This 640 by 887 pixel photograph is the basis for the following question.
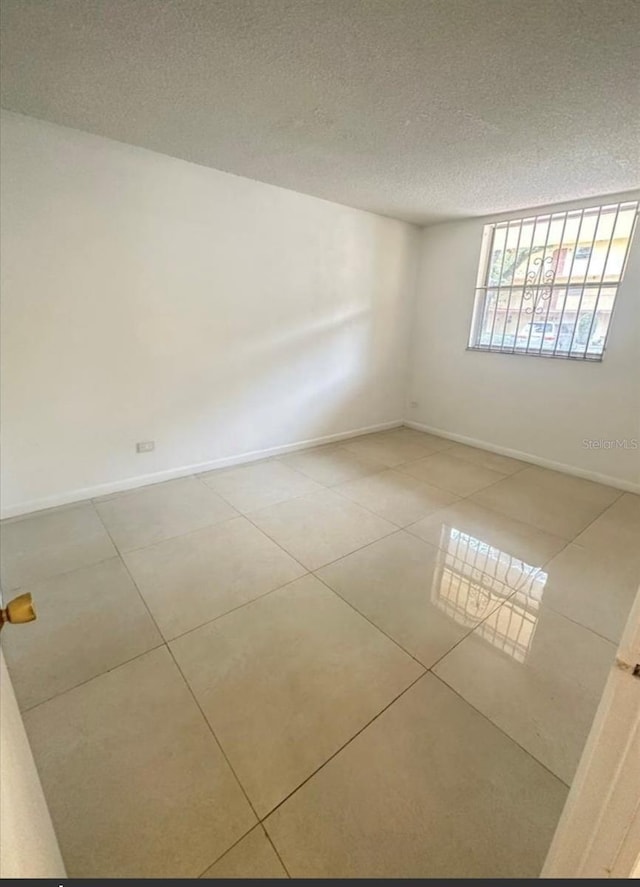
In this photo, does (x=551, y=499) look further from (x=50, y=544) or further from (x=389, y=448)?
(x=50, y=544)

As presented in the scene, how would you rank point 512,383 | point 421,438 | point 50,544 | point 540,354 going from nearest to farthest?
point 50,544 < point 540,354 < point 512,383 < point 421,438

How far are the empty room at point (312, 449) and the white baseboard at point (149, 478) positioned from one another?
0.03 meters

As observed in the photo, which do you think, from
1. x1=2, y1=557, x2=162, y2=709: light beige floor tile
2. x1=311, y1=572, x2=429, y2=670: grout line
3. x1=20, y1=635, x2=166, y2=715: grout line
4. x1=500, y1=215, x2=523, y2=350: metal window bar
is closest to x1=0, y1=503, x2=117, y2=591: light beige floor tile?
x1=2, y1=557, x2=162, y2=709: light beige floor tile

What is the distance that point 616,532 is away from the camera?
251 centimetres

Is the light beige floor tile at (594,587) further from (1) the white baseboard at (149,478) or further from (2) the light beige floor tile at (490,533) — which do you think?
(1) the white baseboard at (149,478)

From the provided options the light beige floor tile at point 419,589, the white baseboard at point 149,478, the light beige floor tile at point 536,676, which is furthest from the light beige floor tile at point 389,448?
the light beige floor tile at point 536,676

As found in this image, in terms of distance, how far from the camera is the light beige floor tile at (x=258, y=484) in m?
2.82

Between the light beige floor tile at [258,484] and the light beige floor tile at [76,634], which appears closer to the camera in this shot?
the light beige floor tile at [76,634]

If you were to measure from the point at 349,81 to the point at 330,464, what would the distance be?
2650mm

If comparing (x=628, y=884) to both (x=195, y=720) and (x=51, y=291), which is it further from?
(x=51, y=291)

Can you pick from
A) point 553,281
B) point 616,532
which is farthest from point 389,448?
point 553,281

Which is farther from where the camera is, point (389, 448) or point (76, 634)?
point (389, 448)

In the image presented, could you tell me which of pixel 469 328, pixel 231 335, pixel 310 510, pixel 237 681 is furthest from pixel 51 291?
pixel 469 328

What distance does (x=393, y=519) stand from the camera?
260 centimetres
